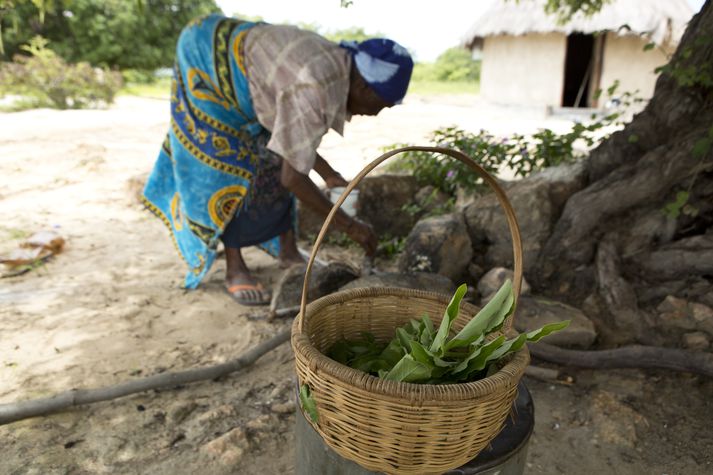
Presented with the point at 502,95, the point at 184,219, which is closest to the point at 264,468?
the point at 184,219

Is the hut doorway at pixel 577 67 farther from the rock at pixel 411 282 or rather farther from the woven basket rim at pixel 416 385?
the woven basket rim at pixel 416 385

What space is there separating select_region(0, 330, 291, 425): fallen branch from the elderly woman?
0.69 meters

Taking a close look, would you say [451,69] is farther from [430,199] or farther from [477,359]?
[477,359]

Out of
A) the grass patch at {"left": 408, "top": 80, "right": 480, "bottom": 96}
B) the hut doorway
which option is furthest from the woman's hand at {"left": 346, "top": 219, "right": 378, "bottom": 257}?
the grass patch at {"left": 408, "top": 80, "right": 480, "bottom": 96}

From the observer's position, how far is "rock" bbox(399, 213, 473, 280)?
2.88m

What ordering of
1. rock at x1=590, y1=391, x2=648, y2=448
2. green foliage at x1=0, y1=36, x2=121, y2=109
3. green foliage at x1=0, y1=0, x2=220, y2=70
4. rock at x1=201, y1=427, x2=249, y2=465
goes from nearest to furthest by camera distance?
rock at x1=201, y1=427, x2=249, y2=465 < rock at x1=590, y1=391, x2=648, y2=448 < green foliage at x1=0, y1=36, x2=121, y2=109 < green foliage at x1=0, y1=0, x2=220, y2=70

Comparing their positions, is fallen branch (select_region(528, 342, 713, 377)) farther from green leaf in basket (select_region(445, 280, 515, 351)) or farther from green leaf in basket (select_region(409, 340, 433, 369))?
green leaf in basket (select_region(409, 340, 433, 369))

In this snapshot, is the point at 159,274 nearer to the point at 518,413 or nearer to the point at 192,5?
the point at 518,413

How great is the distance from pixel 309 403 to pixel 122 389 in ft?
4.09

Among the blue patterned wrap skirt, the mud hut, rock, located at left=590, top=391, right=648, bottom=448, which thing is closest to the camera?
rock, located at left=590, top=391, right=648, bottom=448

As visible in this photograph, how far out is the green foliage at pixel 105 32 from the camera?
15383mm

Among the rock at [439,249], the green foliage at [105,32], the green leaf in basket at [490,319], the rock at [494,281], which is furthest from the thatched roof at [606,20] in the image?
the green leaf in basket at [490,319]

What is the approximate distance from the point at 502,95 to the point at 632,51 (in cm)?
273

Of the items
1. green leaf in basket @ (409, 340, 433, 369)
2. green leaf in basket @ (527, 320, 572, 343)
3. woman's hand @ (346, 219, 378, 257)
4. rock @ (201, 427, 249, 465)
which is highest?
green leaf in basket @ (527, 320, 572, 343)
